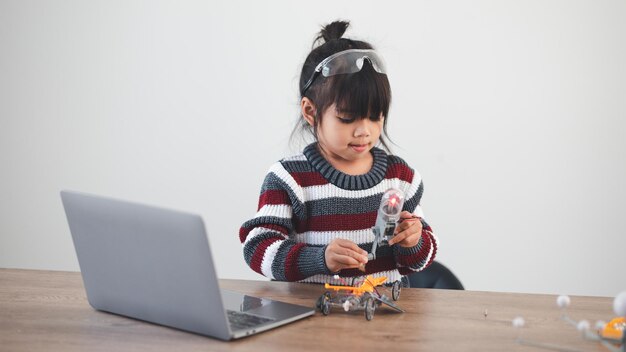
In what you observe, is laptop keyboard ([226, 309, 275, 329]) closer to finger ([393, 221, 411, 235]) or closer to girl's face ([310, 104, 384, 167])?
finger ([393, 221, 411, 235])

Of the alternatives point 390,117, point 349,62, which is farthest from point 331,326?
point 390,117

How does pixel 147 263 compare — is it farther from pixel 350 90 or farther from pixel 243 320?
pixel 350 90

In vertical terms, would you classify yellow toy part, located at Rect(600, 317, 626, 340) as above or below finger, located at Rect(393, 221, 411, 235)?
below

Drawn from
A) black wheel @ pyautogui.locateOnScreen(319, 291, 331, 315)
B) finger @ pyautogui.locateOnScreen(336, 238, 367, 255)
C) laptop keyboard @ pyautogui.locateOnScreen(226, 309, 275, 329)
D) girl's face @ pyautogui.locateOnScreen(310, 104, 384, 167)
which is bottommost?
laptop keyboard @ pyautogui.locateOnScreen(226, 309, 275, 329)

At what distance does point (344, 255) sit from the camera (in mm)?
1744

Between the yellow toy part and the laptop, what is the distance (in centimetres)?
53

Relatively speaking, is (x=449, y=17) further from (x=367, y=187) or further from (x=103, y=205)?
(x=103, y=205)

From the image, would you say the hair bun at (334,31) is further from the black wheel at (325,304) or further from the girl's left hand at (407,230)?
the black wheel at (325,304)

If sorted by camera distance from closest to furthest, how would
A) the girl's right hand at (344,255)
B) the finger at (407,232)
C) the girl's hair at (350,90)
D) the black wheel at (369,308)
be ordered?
the black wheel at (369,308), the girl's right hand at (344,255), the finger at (407,232), the girl's hair at (350,90)

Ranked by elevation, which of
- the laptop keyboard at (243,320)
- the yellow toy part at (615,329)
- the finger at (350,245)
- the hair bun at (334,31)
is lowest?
the laptop keyboard at (243,320)

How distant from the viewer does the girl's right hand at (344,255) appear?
1.73 m

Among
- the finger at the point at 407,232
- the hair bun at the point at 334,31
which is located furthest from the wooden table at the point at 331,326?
the hair bun at the point at 334,31

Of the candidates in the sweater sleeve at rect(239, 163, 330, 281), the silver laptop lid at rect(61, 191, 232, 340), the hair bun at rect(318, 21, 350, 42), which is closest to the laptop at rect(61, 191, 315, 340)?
the silver laptop lid at rect(61, 191, 232, 340)

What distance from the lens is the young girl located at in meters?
1.98
